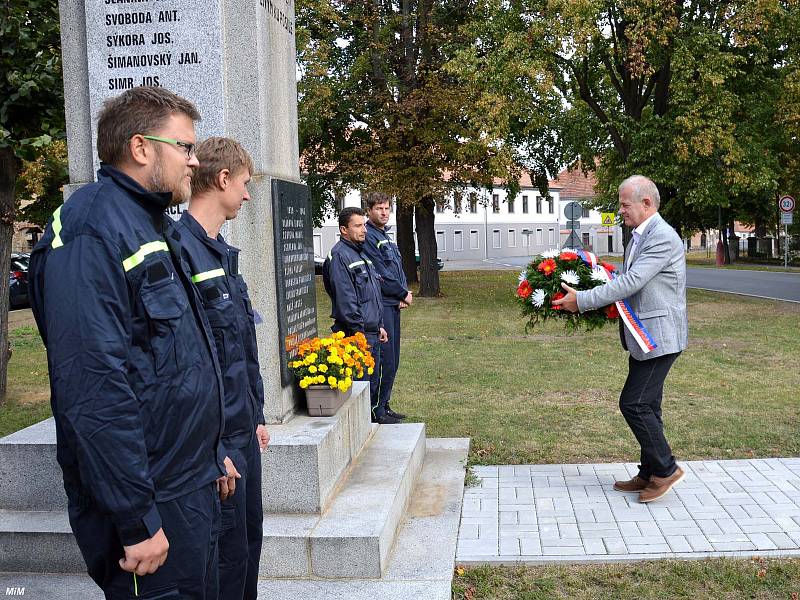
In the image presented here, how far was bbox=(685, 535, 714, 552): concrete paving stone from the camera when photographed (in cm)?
489

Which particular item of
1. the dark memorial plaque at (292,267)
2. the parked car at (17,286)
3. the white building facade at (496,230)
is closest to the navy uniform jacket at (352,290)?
the dark memorial plaque at (292,267)

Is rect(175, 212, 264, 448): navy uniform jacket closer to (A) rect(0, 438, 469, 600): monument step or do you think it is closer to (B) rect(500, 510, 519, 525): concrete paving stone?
(A) rect(0, 438, 469, 600): monument step

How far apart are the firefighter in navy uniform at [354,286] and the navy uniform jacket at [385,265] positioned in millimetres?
→ 465

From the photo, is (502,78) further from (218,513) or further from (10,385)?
(218,513)

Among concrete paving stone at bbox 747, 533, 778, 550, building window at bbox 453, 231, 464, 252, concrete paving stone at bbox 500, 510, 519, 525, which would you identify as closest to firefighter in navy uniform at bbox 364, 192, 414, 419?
concrete paving stone at bbox 500, 510, 519, 525

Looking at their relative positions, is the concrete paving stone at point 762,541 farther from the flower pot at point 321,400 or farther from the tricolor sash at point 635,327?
the flower pot at point 321,400

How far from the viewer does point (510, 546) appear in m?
5.05

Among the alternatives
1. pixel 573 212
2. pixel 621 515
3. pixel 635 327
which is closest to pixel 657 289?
pixel 635 327

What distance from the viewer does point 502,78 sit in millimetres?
20016

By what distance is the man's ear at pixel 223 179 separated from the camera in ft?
12.0

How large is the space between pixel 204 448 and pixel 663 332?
12.2 feet

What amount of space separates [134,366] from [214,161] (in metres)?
1.46

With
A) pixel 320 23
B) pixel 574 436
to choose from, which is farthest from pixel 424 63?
pixel 574 436

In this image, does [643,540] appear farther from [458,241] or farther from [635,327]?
[458,241]
